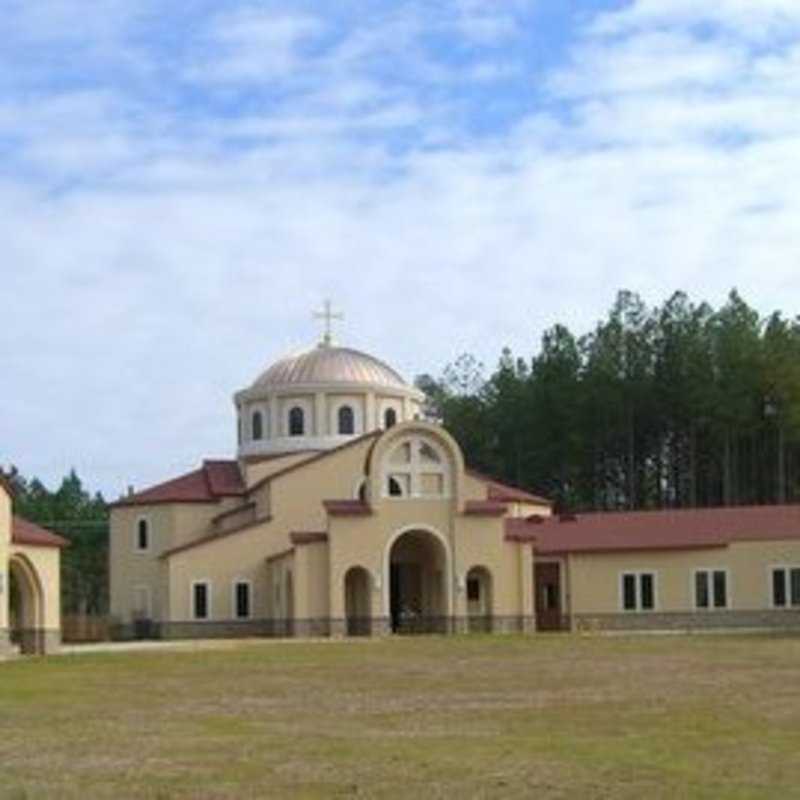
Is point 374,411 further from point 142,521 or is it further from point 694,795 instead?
point 694,795

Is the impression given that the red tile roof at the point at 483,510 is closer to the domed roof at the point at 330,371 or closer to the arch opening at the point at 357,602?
the arch opening at the point at 357,602

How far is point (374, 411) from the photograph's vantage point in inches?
3169

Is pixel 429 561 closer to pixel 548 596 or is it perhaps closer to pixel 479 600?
pixel 479 600

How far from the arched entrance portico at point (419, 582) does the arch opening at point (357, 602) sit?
1058mm

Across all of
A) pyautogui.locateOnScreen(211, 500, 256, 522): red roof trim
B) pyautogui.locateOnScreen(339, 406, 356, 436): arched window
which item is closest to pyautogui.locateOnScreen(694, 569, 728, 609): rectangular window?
pyautogui.locateOnScreen(339, 406, 356, 436): arched window

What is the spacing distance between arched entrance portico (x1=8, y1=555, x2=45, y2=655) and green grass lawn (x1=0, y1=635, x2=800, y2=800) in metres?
16.6

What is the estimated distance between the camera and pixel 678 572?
232ft

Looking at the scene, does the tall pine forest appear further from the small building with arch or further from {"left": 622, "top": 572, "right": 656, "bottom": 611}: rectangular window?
Answer: the small building with arch

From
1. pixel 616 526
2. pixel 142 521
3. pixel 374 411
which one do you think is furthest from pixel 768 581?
pixel 142 521

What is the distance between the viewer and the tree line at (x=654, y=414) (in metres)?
88.8

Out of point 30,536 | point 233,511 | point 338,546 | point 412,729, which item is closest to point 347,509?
point 338,546

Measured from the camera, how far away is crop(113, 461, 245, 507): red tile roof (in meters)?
78.9

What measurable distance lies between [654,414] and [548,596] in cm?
2198

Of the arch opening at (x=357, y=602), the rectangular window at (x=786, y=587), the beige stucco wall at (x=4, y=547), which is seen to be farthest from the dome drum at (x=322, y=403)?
the beige stucco wall at (x=4, y=547)
